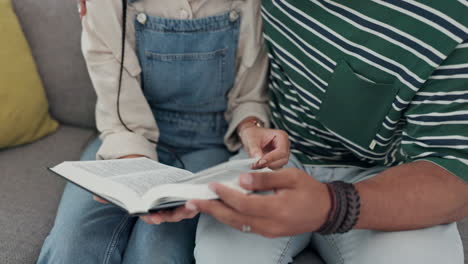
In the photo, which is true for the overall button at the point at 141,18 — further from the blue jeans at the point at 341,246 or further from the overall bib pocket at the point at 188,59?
the blue jeans at the point at 341,246

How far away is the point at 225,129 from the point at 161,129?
168 millimetres

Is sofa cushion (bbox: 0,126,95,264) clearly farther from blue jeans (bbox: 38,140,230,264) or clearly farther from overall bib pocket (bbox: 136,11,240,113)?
overall bib pocket (bbox: 136,11,240,113)

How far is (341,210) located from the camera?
2.35ft

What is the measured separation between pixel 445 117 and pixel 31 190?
96 cm

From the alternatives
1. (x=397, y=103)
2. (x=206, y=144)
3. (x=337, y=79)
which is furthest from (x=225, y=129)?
(x=397, y=103)

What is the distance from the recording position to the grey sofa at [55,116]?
42.2 inches

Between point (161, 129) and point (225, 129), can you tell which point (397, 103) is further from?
point (161, 129)

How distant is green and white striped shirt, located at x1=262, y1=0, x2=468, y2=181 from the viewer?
77cm

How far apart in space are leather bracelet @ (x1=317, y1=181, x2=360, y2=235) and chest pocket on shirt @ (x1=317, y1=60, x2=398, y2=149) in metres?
0.22

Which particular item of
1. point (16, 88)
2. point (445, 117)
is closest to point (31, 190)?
point (16, 88)

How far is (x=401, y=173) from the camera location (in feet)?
2.64

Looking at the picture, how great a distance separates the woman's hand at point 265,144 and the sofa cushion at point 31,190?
498 mm

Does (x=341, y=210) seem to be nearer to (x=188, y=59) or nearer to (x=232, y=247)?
(x=232, y=247)

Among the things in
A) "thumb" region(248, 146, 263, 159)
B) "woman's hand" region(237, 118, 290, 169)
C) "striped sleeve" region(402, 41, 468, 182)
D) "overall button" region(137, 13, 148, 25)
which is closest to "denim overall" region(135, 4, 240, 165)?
"overall button" region(137, 13, 148, 25)
